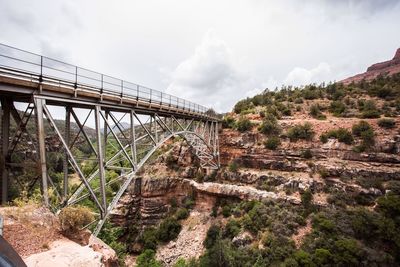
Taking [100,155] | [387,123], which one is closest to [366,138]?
[387,123]

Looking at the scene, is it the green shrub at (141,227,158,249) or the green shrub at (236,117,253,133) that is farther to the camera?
the green shrub at (236,117,253,133)

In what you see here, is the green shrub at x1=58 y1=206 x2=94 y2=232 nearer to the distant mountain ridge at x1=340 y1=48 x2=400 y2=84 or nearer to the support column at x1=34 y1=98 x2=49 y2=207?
the support column at x1=34 y1=98 x2=49 y2=207

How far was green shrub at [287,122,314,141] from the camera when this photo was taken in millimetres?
25594

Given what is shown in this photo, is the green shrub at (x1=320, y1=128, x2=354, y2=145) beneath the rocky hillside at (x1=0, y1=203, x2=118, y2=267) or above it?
above

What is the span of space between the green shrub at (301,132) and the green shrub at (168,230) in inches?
656

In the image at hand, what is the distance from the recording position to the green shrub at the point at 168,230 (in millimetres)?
24812

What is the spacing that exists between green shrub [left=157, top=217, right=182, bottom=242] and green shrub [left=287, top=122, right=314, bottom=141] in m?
16.7

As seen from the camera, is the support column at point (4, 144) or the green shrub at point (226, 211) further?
the green shrub at point (226, 211)

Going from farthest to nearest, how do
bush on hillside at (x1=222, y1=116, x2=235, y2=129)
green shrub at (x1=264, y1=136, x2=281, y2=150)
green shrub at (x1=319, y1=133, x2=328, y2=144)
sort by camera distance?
bush on hillside at (x1=222, y1=116, x2=235, y2=129) → green shrub at (x1=264, y1=136, x2=281, y2=150) → green shrub at (x1=319, y1=133, x2=328, y2=144)

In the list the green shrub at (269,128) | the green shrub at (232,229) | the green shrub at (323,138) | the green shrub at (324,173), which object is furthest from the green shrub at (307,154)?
the green shrub at (232,229)

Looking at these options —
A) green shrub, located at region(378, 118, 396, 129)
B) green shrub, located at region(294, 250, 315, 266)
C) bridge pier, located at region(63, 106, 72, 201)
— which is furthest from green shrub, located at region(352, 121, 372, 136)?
bridge pier, located at region(63, 106, 72, 201)

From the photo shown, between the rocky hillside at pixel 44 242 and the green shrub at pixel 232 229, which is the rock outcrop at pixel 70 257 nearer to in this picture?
the rocky hillside at pixel 44 242

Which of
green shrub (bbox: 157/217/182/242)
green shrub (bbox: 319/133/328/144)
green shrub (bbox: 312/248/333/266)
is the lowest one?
green shrub (bbox: 157/217/182/242)

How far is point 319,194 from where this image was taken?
2123 cm
